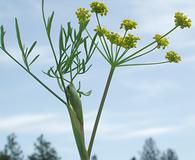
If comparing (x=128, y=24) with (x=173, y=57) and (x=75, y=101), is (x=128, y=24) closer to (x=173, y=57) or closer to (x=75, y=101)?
(x=173, y=57)

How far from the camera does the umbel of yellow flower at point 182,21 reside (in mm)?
3834

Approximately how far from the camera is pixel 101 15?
12.3ft

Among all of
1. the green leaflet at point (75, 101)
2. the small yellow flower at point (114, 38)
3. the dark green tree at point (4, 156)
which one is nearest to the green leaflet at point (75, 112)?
the green leaflet at point (75, 101)

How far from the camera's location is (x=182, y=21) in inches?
152

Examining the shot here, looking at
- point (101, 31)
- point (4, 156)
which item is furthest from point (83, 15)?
point (4, 156)

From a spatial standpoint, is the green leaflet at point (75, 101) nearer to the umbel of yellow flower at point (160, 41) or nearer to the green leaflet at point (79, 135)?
the green leaflet at point (79, 135)

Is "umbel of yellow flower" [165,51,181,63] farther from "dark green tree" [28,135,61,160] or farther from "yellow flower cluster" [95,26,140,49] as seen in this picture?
"dark green tree" [28,135,61,160]

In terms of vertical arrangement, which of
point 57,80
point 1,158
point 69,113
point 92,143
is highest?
point 1,158

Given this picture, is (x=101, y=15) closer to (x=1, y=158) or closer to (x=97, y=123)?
(x=97, y=123)

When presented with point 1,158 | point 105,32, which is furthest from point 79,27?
point 1,158

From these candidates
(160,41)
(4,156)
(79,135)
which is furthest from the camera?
(4,156)

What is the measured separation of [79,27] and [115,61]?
349 mm

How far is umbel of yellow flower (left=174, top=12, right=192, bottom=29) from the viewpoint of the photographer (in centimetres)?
383

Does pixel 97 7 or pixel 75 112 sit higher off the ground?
pixel 97 7
